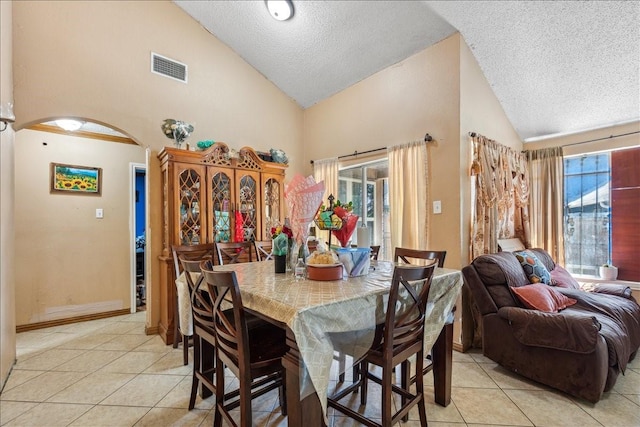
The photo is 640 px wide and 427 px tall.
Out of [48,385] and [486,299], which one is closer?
[48,385]

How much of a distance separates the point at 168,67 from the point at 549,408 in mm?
4413

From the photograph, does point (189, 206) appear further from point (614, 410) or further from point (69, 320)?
point (614, 410)

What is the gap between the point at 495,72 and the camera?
2.93 meters

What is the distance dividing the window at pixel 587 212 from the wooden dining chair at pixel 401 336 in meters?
3.18

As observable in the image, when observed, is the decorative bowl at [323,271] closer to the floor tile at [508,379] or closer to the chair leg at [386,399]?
the chair leg at [386,399]

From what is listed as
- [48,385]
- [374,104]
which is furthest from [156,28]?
[48,385]

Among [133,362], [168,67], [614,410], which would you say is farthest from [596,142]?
[133,362]

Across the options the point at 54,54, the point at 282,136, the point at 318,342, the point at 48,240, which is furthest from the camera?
the point at 282,136

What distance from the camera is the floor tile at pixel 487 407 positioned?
5.76 ft

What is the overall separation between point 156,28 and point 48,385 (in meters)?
3.37

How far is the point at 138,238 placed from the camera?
13.3 ft

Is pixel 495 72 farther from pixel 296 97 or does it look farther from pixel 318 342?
pixel 318 342

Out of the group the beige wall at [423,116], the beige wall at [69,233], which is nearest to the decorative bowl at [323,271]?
the beige wall at [423,116]

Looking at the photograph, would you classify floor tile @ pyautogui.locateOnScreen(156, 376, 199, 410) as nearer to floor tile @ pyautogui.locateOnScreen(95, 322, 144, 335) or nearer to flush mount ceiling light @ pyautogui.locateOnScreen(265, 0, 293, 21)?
floor tile @ pyautogui.locateOnScreen(95, 322, 144, 335)
